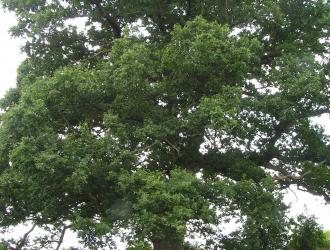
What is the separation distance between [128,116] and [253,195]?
2785 millimetres

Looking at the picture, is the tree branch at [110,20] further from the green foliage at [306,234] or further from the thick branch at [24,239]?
the green foliage at [306,234]

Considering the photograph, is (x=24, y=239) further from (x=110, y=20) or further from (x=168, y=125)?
(x=110, y=20)

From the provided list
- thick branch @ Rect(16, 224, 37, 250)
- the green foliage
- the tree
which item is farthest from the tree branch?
the green foliage

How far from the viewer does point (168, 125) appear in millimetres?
8781

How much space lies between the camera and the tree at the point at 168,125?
25.6ft

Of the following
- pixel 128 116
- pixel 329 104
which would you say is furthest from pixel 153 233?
pixel 329 104

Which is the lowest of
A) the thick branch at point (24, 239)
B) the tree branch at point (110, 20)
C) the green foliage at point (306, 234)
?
the thick branch at point (24, 239)

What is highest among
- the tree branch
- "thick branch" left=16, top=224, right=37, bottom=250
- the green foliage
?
the tree branch

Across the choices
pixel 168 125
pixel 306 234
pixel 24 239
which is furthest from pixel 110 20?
pixel 306 234

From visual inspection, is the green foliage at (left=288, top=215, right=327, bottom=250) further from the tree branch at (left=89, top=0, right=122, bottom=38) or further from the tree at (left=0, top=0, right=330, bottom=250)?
the tree branch at (left=89, top=0, right=122, bottom=38)

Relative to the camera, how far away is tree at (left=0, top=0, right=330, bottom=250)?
780 centimetres

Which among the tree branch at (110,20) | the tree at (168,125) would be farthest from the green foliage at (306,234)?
the tree branch at (110,20)

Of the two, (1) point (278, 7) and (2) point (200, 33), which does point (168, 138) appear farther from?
(1) point (278, 7)

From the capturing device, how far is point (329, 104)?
31.4 ft
